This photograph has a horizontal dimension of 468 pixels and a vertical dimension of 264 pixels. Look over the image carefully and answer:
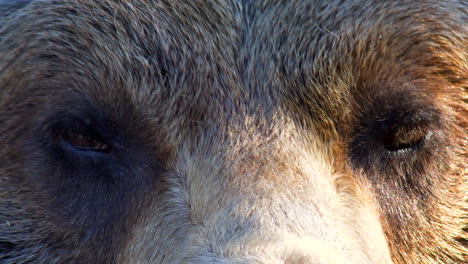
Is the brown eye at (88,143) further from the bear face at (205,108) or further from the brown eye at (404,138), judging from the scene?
the brown eye at (404,138)

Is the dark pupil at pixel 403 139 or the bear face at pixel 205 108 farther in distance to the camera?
the dark pupil at pixel 403 139

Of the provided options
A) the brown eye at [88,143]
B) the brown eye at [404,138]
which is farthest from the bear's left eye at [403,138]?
the brown eye at [88,143]

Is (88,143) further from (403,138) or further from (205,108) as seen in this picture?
(403,138)

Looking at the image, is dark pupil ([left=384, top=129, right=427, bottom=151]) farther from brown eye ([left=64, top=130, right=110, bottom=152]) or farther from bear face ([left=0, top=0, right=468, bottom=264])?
brown eye ([left=64, top=130, right=110, bottom=152])

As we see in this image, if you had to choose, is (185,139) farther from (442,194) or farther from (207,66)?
(442,194)

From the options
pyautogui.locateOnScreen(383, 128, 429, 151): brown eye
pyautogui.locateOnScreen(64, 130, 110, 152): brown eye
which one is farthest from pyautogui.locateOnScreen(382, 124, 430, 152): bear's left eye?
pyautogui.locateOnScreen(64, 130, 110, 152): brown eye

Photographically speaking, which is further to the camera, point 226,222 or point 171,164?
point 171,164

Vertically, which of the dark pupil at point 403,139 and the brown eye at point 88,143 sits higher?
the dark pupil at point 403,139

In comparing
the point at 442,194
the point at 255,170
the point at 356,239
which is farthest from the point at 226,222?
the point at 442,194
